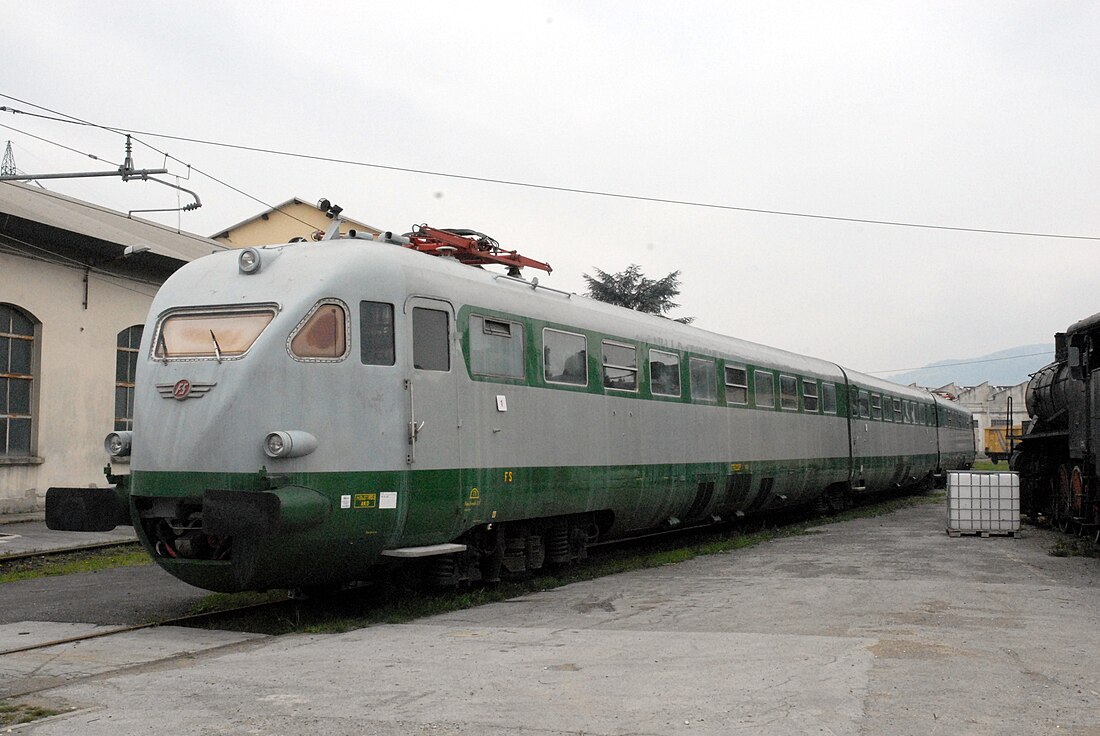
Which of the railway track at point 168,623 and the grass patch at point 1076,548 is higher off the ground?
the grass patch at point 1076,548

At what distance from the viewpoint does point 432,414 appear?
385 inches

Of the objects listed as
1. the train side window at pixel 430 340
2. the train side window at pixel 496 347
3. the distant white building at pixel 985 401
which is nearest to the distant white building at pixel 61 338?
the train side window at pixel 496 347

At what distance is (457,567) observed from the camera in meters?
10.6

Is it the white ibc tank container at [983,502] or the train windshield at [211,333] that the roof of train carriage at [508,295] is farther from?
the white ibc tank container at [983,502]

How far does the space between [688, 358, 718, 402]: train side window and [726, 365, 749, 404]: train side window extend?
1.83 ft

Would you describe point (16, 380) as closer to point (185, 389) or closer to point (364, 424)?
point (185, 389)

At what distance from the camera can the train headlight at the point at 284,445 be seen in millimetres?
8547

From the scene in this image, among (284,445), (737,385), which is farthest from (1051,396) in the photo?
(284,445)

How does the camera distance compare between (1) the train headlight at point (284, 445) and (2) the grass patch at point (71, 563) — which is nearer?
(1) the train headlight at point (284, 445)

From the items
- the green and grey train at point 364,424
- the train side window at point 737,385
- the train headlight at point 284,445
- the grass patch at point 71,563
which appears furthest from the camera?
the train side window at point 737,385

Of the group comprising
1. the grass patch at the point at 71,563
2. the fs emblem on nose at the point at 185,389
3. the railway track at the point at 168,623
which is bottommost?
the railway track at the point at 168,623

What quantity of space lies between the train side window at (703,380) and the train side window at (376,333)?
22.2 feet

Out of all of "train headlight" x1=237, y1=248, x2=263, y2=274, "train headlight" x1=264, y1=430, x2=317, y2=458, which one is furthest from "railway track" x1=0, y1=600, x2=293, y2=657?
"train headlight" x1=237, y1=248, x2=263, y2=274

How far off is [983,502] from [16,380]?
17758 mm
